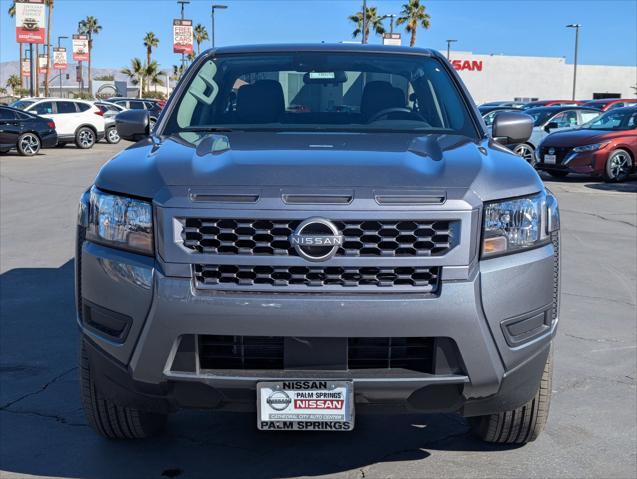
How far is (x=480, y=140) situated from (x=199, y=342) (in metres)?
1.77

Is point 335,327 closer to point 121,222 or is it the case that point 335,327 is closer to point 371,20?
point 121,222

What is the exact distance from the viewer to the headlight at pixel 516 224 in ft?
10.3

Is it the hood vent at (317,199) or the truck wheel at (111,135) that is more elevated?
the hood vent at (317,199)

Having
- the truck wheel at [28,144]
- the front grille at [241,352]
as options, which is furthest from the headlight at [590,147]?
the front grille at [241,352]

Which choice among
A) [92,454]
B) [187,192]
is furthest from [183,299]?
[92,454]

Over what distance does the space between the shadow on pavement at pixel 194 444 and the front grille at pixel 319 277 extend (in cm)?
109

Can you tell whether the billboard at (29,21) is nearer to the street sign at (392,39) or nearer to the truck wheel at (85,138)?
the truck wheel at (85,138)

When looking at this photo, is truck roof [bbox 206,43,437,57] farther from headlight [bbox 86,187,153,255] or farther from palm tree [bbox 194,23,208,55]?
palm tree [bbox 194,23,208,55]

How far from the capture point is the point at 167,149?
3.60m

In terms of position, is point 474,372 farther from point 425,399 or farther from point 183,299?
point 183,299

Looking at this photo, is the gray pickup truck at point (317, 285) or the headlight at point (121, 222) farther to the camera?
the headlight at point (121, 222)

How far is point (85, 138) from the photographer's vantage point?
27.7m

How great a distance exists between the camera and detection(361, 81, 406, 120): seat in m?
4.62

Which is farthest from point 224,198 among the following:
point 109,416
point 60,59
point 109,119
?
point 60,59
